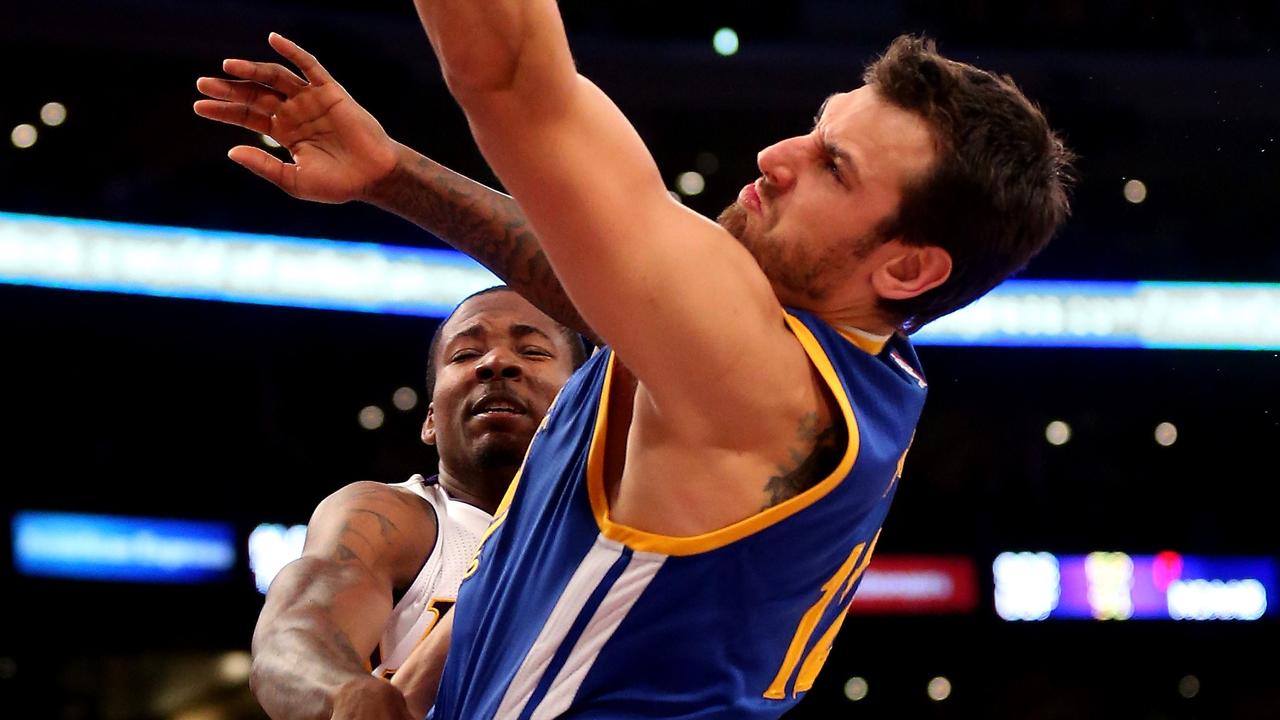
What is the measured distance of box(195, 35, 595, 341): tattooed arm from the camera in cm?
229

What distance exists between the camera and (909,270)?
6.49ft

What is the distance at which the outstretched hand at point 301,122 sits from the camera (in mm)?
2281

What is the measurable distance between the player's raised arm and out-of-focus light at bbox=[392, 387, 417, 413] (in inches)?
355

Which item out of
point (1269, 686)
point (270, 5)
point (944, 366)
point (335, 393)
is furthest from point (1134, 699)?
point (270, 5)

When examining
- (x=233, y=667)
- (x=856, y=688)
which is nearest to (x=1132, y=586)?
(x=856, y=688)

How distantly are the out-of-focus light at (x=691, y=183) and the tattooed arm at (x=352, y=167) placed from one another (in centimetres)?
754

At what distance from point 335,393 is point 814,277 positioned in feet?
29.4

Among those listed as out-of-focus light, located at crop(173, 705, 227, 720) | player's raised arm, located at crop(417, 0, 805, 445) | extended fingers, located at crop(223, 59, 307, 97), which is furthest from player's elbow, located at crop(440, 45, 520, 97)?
out-of-focus light, located at crop(173, 705, 227, 720)

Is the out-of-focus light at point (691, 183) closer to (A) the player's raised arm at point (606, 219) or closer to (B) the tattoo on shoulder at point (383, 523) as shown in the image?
(B) the tattoo on shoulder at point (383, 523)

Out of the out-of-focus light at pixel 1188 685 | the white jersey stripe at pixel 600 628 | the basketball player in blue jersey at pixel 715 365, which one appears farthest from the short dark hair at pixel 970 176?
the out-of-focus light at pixel 1188 685

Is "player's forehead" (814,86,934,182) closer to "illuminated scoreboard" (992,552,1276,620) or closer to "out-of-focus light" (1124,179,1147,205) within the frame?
"out-of-focus light" (1124,179,1147,205)

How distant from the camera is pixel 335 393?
1056cm

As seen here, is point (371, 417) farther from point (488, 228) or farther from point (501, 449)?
point (488, 228)

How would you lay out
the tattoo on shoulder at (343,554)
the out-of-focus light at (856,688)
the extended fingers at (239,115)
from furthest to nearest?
the out-of-focus light at (856,688), the tattoo on shoulder at (343,554), the extended fingers at (239,115)
